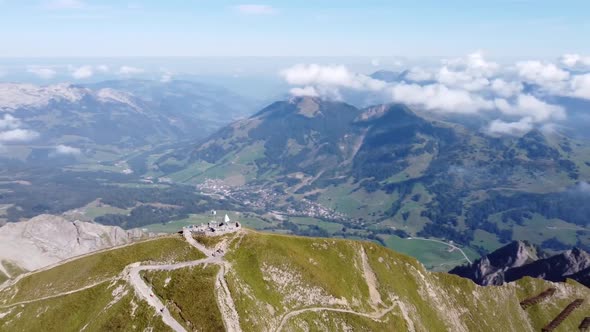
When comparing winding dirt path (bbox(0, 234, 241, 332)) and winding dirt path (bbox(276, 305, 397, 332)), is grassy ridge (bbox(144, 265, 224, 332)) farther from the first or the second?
winding dirt path (bbox(276, 305, 397, 332))

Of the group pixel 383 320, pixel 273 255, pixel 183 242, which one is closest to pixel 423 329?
Result: pixel 383 320

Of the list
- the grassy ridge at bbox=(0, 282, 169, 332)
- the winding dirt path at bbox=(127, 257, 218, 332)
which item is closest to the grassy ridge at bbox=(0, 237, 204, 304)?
the winding dirt path at bbox=(127, 257, 218, 332)

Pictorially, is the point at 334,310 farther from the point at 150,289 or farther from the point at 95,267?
the point at 95,267

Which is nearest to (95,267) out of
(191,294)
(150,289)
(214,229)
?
(150,289)

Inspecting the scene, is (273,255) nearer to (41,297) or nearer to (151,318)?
(151,318)

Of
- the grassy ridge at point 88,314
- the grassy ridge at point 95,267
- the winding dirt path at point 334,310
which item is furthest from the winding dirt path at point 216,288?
the winding dirt path at point 334,310
